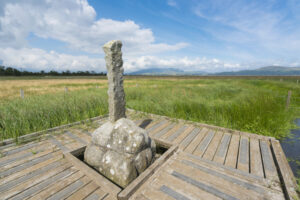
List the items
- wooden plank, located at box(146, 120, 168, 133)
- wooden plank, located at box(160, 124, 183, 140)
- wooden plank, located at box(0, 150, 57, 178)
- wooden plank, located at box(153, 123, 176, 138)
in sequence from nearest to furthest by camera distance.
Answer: wooden plank, located at box(0, 150, 57, 178) < wooden plank, located at box(160, 124, 183, 140) < wooden plank, located at box(153, 123, 176, 138) < wooden plank, located at box(146, 120, 168, 133)

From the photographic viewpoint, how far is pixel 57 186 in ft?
7.29

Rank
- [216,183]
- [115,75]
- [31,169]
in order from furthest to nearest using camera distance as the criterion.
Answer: [115,75] < [31,169] < [216,183]

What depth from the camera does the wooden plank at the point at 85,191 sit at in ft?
6.64

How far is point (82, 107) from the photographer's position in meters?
6.39

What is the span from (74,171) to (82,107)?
4.34 meters

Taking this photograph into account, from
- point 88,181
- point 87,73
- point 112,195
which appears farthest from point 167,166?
point 87,73

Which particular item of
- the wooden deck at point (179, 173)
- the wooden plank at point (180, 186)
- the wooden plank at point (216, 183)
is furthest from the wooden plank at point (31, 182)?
the wooden plank at point (216, 183)

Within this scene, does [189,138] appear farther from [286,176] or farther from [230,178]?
[286,176]

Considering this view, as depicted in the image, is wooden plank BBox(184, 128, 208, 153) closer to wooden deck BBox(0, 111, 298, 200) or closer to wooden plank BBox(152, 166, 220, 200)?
wooden deck BBox(0, 111, 298, 200)

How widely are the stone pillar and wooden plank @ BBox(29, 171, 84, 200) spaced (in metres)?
1.24

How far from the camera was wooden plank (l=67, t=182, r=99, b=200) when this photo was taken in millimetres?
2025

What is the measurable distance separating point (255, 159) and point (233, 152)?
0.42m

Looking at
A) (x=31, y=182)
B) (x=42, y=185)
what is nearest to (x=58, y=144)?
(x=31, y=182)

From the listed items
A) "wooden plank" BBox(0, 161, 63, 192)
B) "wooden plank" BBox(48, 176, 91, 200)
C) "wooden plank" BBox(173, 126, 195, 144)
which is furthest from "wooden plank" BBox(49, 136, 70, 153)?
"wooden plank" BBox(173, 126, 195, 144)
